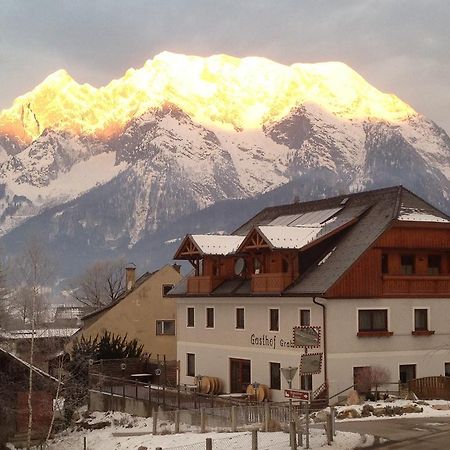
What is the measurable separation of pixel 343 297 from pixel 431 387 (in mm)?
5902

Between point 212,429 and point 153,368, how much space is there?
23.5m

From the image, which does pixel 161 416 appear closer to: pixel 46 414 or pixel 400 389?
pixel 46 414

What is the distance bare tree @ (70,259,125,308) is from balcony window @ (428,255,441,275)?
261 feet

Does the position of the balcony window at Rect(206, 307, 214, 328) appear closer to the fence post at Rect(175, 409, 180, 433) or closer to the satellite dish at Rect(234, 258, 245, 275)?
the satellite dish at Rect(234, 258, 245, 275)

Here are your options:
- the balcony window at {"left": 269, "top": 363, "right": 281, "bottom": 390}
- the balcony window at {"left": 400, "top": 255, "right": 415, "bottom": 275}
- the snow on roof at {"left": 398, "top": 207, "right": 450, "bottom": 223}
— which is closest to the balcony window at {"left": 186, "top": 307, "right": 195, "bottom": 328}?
the balcony window at {"left": 269, "top": 363, "right": 281, "bottom": 390}

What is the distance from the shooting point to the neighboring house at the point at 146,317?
69125 mm

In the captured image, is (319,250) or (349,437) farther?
(319,250)

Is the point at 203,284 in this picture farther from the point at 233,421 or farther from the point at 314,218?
the point at 233,421

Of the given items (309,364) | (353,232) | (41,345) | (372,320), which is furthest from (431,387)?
(41,345)

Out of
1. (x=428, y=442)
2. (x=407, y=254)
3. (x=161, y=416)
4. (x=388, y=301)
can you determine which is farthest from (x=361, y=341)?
(x=428, y=442)

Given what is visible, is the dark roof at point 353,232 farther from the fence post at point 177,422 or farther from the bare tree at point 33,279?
the bare tree at point 33,279

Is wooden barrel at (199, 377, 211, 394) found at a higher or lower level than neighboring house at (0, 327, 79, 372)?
lower

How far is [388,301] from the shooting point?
45125 millimetres

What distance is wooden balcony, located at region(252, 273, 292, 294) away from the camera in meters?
46.2
